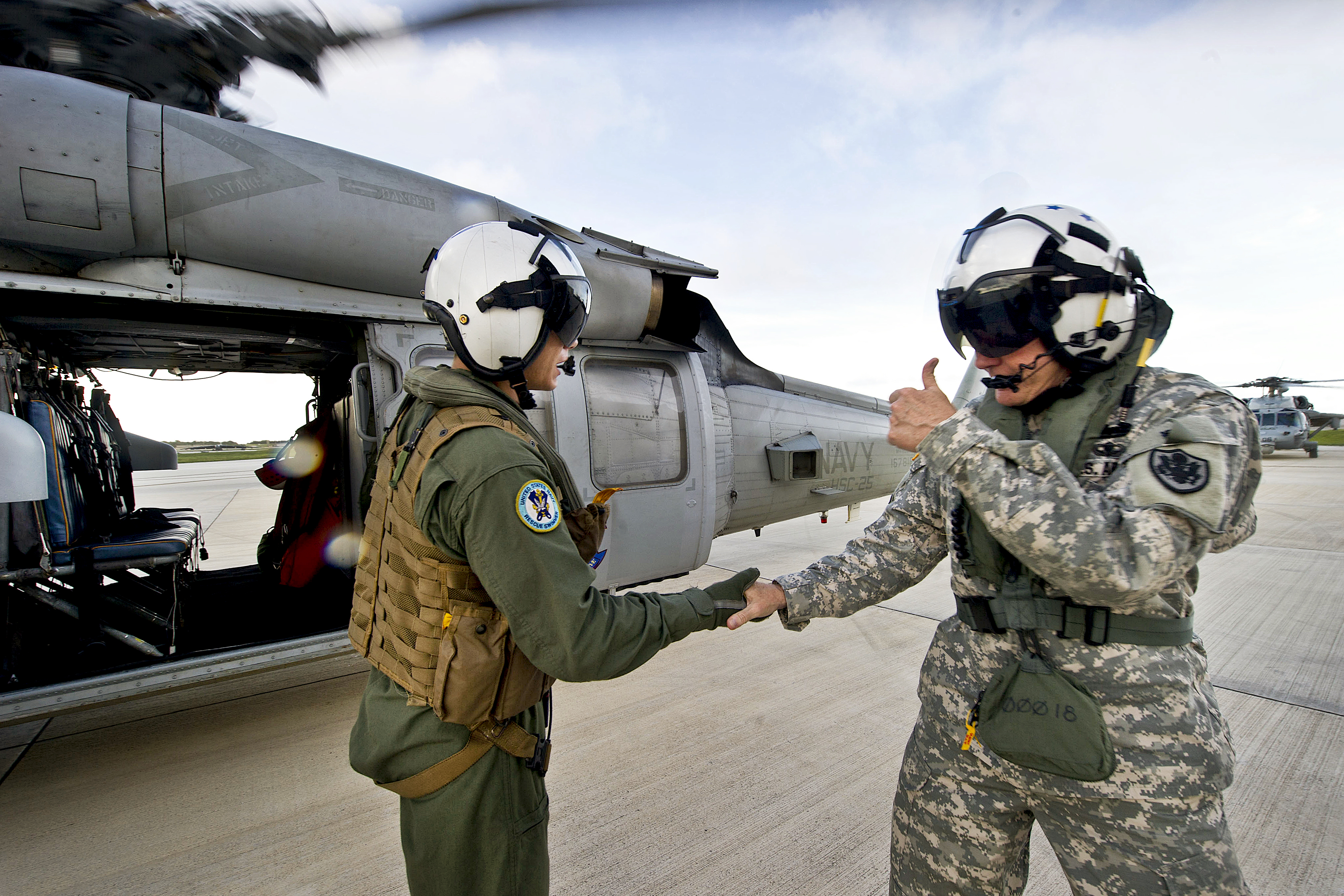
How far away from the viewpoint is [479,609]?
56.2 inches

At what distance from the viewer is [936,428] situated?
4.81 ft

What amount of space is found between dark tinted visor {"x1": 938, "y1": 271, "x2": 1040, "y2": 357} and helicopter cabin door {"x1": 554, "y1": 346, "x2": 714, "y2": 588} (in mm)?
2610

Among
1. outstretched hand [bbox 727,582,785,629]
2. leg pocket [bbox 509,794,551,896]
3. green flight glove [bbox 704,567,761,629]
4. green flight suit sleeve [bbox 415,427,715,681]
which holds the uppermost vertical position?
green flight suit sleeve [bbox 415,427,715,681]

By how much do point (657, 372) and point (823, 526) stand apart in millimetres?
6995

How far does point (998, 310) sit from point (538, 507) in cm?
116

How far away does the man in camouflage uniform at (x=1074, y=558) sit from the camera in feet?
4.29

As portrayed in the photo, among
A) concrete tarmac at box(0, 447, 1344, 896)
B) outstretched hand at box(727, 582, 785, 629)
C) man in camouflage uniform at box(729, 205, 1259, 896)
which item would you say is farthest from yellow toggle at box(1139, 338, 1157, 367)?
concrete tarmac at box(0, 447, 1344, 896)

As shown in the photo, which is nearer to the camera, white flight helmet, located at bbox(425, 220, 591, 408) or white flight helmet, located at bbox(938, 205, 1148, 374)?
white flight helmet, located at bbox(938, 205, 1148, 374)

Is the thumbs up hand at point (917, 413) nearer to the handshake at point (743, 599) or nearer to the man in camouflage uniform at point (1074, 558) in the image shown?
the man in camouflage uniform at point (1074, 558)

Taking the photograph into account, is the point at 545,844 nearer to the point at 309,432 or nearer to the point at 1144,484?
the point at 1144,484

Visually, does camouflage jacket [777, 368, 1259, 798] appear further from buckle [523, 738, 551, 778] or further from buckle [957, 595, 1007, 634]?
buckle [523, 738, 551, 778]

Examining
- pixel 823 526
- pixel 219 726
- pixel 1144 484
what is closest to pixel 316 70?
pixel 219 726

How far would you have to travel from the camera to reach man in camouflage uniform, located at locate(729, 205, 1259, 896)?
1.31 metres

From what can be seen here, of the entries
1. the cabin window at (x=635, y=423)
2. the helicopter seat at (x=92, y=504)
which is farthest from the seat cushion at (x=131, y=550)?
the cabin window at (x=635, y=423)
